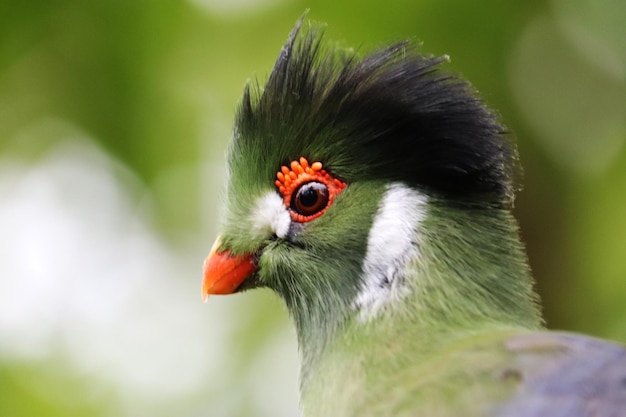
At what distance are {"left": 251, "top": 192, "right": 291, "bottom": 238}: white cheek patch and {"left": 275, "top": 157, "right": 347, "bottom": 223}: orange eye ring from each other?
26 mm

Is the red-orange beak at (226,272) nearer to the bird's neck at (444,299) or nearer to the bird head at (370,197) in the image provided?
the bird head at (370,197)

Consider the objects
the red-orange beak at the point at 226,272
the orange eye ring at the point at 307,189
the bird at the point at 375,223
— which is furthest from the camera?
the red-orange beak at the point at 226,272

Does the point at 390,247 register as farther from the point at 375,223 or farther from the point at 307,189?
the point at 307,189

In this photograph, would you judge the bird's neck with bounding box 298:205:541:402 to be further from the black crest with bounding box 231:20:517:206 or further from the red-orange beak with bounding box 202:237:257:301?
the red-orange beak with bounding box 202:237:257:301

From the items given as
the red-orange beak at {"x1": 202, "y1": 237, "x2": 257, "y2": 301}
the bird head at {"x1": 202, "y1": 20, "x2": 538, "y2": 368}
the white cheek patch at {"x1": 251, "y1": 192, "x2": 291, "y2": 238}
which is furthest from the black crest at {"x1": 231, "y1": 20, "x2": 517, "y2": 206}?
the red-orange beak at {"x1": 202, "y1": 237, "x2": 257, "y2": 301}

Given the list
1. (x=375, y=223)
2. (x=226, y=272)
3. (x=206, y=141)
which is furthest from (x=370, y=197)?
(x=206, y=141)

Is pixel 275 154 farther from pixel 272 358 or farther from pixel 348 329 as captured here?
pixel 272 358

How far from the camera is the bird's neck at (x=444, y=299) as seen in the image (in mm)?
2662

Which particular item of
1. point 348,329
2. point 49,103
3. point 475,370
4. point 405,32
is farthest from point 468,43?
point 475,370

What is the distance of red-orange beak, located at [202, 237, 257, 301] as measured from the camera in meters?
3.10

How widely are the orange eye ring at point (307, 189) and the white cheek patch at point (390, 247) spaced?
189mm

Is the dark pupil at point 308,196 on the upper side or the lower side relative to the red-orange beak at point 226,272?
upper

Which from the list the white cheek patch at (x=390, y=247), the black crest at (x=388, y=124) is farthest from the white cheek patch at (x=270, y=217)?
the white cheek patch at (x=390, y=247)

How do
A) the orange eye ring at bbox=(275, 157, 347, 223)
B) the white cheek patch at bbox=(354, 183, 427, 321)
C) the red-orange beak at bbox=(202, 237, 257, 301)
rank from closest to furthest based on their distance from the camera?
the white cheek patch at bbox=(354, 183, 427, 321) < the orange eye ring at bbox=(275, 157, 347, 223) < the red-orange beak at bbox=(202, 237, 257, 301)
